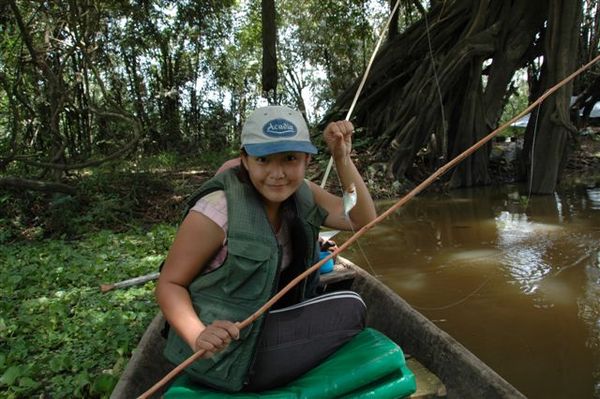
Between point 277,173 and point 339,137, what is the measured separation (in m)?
0.24

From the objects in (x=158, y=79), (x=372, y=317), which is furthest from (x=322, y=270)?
(x=158, y=79)

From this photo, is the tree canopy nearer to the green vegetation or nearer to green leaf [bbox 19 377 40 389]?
the green vegetation

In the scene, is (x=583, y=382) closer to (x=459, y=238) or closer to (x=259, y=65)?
(x=459, y=238)

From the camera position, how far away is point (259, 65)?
14.0 meters

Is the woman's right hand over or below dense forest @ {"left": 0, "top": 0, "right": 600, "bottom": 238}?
below

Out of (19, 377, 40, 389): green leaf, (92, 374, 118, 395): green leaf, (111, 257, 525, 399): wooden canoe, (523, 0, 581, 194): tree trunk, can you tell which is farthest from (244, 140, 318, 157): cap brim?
(523, 0, 581, 194): tree trunk

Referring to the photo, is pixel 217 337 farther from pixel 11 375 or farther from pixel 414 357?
pixel 11 375

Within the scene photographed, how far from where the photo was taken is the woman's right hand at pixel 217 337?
1.32 meters

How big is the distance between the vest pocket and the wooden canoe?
657mm

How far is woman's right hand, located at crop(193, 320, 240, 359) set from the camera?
1316 millimetres

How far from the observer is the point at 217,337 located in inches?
52.1

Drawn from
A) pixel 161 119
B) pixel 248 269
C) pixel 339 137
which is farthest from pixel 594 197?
pixel 161 119

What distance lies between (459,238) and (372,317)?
2815 mm

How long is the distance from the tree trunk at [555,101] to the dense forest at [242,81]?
2 centimetres
